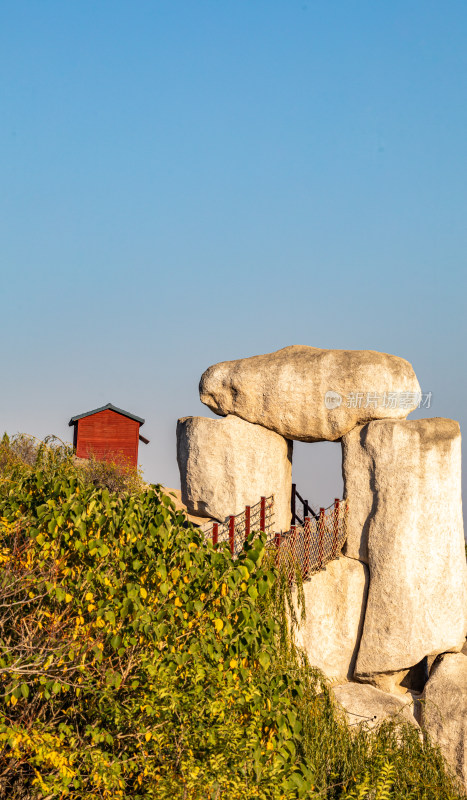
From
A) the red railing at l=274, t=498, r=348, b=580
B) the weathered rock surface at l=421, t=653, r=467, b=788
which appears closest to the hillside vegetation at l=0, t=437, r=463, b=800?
the red railing at l=274, t=498, r=348, b=580

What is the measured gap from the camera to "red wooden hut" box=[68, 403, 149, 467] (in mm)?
35500

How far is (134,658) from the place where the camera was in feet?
26.8

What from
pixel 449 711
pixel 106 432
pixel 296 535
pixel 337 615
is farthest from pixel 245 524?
pixel 106 432

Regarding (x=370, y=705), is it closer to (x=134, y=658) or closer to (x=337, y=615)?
(x=337, y=615)

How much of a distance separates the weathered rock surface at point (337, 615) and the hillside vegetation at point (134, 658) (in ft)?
21.9

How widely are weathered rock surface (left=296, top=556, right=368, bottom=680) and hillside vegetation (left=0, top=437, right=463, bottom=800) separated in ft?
21.9

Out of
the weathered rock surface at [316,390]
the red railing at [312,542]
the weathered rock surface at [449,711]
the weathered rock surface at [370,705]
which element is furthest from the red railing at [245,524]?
the weathered rock surface at [449,711]

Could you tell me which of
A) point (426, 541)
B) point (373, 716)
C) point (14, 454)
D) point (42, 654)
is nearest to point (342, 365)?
Result: point (426, 541)

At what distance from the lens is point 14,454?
85.2 feet

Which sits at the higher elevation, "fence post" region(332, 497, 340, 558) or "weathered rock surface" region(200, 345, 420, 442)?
"weathered rock surface" region(200, 345, 420, 442)

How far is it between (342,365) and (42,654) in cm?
957

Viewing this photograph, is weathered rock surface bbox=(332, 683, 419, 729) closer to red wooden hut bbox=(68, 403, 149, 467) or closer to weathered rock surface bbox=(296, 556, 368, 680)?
weathered rock surface bbox=(296, 556, 368, 680)

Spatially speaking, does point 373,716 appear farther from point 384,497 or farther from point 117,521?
point 117,521

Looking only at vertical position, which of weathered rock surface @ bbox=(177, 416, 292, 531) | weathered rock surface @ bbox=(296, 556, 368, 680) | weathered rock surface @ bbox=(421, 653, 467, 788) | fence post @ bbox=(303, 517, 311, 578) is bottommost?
weathered rock surface @ bbox=(421, 653, 467, 788)
